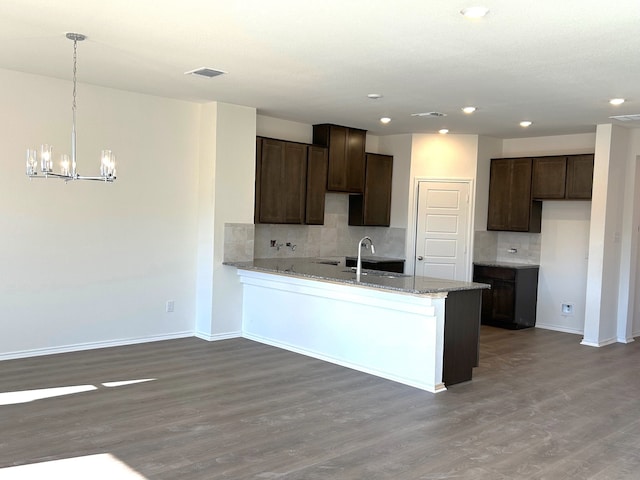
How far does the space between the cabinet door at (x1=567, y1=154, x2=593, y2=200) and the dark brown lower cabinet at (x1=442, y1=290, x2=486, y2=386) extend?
3.19m

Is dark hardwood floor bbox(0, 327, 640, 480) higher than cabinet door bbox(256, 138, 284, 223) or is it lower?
lower

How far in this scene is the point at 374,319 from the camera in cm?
552

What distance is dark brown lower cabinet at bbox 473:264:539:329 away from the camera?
26.3 ft

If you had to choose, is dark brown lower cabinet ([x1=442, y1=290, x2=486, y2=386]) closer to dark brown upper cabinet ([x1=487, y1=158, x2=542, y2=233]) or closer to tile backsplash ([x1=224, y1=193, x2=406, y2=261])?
tile backsplash ([x1=224, y1=193, x2=406, y2=261])

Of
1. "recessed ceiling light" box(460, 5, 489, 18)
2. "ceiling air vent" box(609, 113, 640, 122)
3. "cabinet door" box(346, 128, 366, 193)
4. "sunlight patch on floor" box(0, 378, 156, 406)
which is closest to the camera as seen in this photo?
"recessed ceiling light" box(460, 5, 489, 18)

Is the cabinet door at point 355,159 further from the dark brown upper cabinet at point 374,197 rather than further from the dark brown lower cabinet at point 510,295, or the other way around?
the dark brown lower cabinet at point 510,295

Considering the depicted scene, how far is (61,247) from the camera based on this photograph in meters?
5.82

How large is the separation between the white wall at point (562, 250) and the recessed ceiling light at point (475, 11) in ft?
16.8

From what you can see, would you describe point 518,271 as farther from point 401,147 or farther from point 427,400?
point 427,400

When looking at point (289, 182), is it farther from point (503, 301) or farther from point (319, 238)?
point (503, 301)

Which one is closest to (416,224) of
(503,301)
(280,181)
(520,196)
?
(520,196)

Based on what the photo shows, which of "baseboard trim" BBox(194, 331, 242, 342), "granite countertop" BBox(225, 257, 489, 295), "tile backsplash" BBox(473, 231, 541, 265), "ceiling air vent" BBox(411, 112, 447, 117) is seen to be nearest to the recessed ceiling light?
"granite countertop" BBox(225, 257, 489, 295)

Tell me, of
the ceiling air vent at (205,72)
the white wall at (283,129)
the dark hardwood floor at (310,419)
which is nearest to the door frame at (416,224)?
the white wall at (283,129)

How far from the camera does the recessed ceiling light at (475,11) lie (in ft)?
11.0
